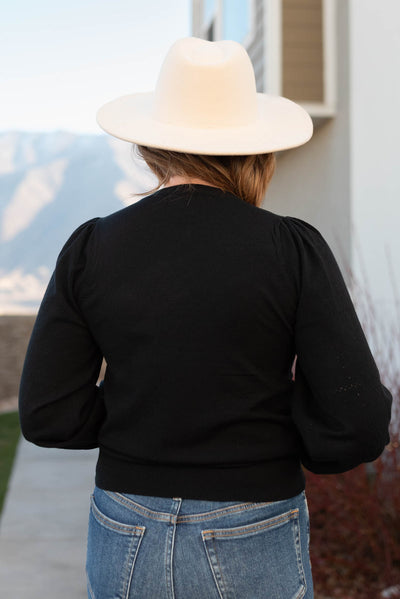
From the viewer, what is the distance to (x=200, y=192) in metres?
1.29

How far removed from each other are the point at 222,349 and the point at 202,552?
34cm

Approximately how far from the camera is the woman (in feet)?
3.96

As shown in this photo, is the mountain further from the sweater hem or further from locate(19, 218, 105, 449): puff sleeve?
the sweater hem

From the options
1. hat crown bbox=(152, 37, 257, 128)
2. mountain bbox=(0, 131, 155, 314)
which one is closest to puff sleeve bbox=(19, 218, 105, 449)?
hat crown bbox=(152, 37, 257, 128)

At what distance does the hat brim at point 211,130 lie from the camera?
130 centimetres

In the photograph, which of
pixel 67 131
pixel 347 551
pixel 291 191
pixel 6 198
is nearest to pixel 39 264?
pixel 6 198

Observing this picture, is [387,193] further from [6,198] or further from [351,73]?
[6,198]

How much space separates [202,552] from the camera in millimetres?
1198

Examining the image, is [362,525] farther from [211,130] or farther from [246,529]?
[211,130]

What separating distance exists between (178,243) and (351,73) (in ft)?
12.9

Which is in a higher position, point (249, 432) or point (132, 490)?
point (249, 432)

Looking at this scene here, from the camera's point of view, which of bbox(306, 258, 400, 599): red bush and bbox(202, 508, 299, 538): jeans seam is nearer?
bbox(202, 508, 299, 538): jeans seam

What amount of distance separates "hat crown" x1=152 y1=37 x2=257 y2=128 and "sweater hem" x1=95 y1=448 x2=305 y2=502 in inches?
25.4

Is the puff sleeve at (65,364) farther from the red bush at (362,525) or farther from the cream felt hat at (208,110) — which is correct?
the red bush at (362,525)
